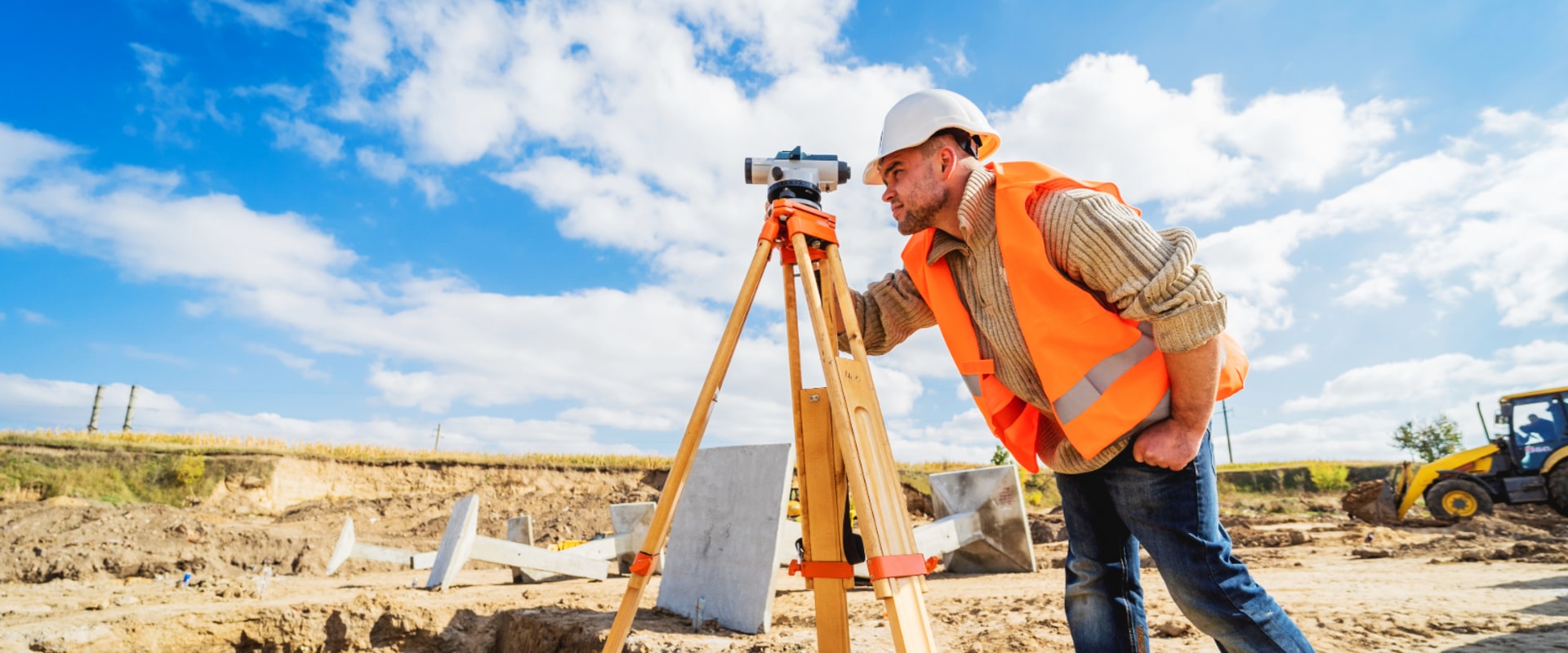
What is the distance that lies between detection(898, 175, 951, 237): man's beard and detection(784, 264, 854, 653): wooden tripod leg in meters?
0.56

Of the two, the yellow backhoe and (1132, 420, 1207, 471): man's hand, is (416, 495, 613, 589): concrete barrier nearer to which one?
(1132, 420, 1207, 471): man's hand

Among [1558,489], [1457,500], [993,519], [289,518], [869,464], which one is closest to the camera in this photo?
[869,464]

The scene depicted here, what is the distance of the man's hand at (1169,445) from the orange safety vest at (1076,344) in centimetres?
4

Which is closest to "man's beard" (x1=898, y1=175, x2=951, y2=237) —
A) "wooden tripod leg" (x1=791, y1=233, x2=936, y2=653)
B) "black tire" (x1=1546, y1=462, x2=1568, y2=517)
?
"wooden tripod leg" (x1=791, y1=233, x2=936, y2=653)

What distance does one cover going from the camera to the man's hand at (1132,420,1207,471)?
5.24 feet

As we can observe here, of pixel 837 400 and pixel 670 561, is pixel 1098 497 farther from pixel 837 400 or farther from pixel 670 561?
pixel 670 561

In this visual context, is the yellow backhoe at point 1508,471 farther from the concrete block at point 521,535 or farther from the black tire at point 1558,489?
the concrete block at point 521,535

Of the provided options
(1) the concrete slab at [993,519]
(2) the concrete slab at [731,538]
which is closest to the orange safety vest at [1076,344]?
(2) the concrete slab at [731,538]

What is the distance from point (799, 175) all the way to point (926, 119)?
51 cm

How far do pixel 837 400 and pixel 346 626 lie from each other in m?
4.72

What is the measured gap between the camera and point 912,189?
1.99 meters

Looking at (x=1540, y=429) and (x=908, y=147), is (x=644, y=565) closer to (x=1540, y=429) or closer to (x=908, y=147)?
(x=908, y=147)

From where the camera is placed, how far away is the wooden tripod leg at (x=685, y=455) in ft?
6.49

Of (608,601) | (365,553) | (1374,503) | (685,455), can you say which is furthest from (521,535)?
(1374,503)
